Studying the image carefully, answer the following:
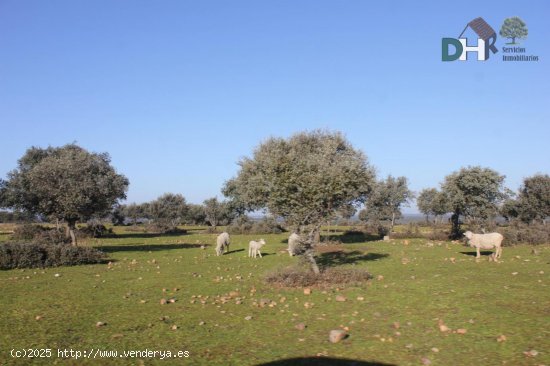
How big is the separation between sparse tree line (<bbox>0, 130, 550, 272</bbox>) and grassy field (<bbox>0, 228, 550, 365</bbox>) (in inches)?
144

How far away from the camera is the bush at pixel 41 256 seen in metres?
22.0

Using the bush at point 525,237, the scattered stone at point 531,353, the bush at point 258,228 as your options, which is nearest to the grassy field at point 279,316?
the scattered stone at point 531,353

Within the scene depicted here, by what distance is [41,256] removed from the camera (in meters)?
22.6

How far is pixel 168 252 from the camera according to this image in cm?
3069

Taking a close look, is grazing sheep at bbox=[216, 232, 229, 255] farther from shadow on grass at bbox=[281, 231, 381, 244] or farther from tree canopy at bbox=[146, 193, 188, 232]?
tree canopy at bbox=[146, 193, 188, 232]

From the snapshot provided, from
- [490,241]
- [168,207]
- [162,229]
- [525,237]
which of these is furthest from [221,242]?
[168,207]

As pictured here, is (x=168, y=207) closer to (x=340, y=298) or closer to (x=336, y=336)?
(x=340, y=298)

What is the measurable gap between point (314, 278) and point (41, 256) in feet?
54.2

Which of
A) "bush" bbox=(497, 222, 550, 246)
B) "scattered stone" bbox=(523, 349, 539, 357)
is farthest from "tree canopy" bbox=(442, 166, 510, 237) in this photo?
"scattered stone" bbox=(523, 349, 539, 357)

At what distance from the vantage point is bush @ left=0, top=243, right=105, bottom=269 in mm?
21984

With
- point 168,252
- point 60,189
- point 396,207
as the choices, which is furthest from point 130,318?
point 396,207

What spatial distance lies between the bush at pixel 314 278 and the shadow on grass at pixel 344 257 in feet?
16.1

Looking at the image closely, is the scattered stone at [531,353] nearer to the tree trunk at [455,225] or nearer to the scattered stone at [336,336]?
the scattered stone at [336,336]

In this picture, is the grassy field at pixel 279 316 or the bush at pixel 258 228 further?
the bush at pixel 258 228
